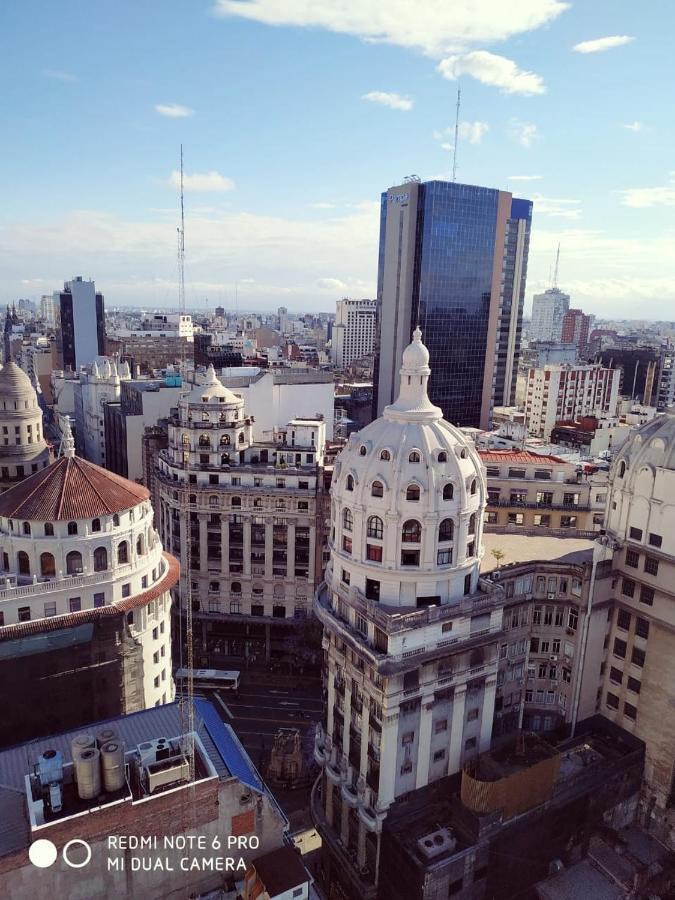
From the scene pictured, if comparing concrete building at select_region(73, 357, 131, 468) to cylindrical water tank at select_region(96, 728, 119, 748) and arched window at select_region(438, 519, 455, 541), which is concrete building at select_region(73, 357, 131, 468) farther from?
cylindrical water tank at select_region(96, 728, 119, 748)

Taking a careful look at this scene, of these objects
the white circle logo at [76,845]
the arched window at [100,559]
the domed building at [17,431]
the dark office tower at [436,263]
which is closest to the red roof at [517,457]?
the arched window at [100,559]

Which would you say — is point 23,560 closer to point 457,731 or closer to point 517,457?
point 457,731

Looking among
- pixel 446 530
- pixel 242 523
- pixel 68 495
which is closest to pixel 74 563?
pixel 68 495

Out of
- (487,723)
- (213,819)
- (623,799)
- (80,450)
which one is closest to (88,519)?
(213,819)

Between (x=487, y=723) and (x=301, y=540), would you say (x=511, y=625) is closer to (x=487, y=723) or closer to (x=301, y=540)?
(x=487, y=723)

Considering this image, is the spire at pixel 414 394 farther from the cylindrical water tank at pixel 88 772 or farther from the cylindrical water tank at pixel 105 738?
the cylindrical water tank at pixel 88 772

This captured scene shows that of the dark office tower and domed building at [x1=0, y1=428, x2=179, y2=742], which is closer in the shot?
domed building at [x1=0, y1=428, x2=179, y2=742]

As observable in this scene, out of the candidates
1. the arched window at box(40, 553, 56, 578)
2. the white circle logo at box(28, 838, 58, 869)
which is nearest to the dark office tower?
the arched window at box(40, 553, 56, 578)
